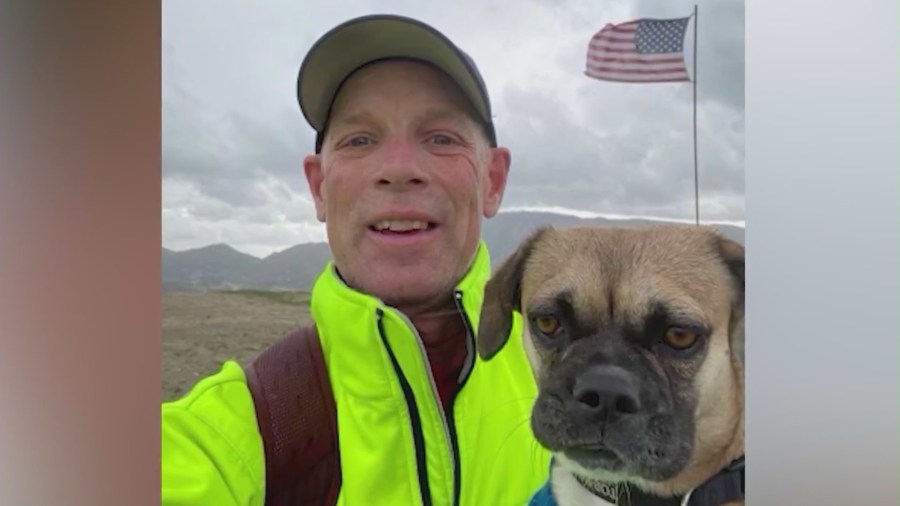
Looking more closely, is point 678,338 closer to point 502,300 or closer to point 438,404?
point 502,300

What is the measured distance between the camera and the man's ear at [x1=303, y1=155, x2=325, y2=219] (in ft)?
7.00

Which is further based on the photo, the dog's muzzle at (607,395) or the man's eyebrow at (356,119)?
the man's eyebrow at (356,119)

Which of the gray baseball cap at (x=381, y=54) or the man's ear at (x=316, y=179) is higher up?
the gray baseball cap at (x=381, y=54)

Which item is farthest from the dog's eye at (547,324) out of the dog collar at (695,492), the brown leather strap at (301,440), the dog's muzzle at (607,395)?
the brown leather strap at (301,440)

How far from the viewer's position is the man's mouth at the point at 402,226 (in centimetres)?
207

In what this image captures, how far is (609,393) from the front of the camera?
5.92ft

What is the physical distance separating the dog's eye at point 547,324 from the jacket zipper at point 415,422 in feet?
1.25

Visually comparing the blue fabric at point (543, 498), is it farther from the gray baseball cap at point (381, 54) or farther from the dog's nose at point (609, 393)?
the gray baseball cap at point (381, 54)
